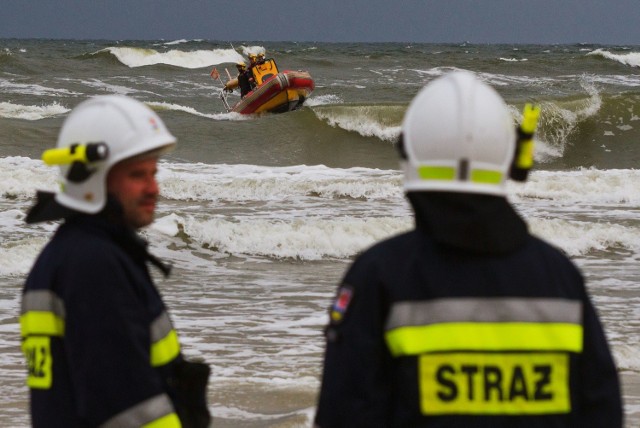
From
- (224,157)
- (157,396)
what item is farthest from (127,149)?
(224,157)

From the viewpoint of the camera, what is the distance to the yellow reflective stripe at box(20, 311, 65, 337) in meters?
2.34

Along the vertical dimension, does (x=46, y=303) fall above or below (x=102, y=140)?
below

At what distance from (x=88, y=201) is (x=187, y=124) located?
20.8 metres

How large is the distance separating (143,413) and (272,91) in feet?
74.6

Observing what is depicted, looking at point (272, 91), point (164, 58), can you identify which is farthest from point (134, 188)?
point (164, 58)

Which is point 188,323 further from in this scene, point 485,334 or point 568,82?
point 568,82

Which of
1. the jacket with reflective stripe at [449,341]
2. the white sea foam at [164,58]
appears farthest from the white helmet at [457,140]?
the white sea foam at [164,58]

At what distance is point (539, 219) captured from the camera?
13.0 m

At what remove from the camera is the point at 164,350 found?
242 centimetres

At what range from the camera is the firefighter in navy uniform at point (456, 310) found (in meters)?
1.93

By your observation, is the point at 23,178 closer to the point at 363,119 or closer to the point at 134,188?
the point at 363,119

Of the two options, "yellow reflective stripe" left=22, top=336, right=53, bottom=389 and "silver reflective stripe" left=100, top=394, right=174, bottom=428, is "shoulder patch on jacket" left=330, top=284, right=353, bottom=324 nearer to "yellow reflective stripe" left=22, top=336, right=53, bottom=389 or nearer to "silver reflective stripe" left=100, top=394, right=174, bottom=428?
"silver reflective stripe" left=100, top=394, right=174, bottom=428

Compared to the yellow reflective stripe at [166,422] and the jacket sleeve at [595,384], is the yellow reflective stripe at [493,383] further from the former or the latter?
the yellow reflective stripe at [166,422]

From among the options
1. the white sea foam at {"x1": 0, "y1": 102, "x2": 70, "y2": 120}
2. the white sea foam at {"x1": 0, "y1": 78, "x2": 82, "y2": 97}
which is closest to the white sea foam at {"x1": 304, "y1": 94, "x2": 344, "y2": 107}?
the white sea foam at {"x1": 0, "y1": 78, "x2": 82, "y2": 97}
